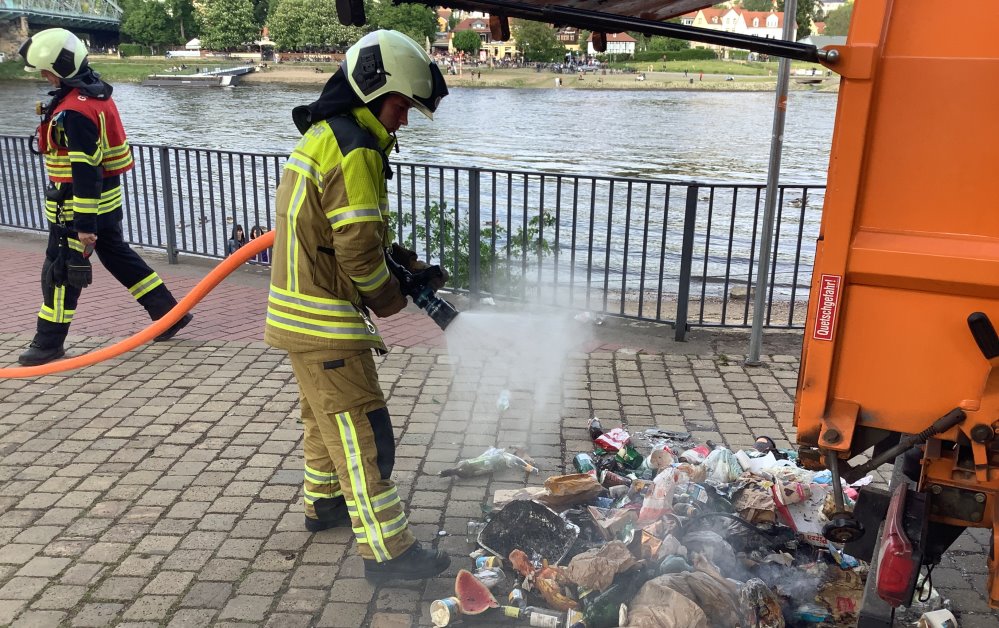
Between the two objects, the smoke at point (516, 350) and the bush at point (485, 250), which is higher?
the bush at point (485, 250)

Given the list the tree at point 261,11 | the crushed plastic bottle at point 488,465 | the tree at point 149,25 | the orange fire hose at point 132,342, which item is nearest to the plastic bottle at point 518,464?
the crushed plastic bottle at point 488,465

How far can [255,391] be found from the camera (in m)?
5.27

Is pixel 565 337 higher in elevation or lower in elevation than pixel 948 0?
lower

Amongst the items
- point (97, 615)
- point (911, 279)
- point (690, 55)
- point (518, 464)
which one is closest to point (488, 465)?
point (518, 464)

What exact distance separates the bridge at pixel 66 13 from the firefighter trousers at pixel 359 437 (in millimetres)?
88498

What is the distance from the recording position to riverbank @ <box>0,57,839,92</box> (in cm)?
7188

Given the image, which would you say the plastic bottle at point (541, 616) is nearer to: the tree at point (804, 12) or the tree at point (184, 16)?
the tree at point (804, 12)

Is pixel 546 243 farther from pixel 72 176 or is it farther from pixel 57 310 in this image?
pixel 57 310

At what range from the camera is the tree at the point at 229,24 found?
93688 mm

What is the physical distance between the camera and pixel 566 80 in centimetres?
8362

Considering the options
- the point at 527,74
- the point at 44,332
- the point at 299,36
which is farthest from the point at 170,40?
the point at 44,332

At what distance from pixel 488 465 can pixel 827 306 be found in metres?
2.34

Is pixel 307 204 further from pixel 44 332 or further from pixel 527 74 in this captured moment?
pixel 527 74

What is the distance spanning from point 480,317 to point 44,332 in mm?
3160
